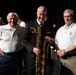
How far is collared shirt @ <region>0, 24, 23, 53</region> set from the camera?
3256mm

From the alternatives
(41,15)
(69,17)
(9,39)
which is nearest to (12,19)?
(9,39)

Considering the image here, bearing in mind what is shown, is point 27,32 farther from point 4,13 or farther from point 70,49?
point 4,13

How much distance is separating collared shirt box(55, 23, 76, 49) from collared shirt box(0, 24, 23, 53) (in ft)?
2.08

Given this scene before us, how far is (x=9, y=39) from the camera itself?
3.25 meters

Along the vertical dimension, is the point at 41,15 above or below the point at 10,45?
above

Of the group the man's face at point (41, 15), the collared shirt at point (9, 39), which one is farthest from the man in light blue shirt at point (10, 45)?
the man's face at point (41, 15)

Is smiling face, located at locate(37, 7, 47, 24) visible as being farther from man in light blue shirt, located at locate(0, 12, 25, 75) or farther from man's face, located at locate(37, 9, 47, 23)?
man in light blue shirt, located at locate(0, 12, 25, 75)

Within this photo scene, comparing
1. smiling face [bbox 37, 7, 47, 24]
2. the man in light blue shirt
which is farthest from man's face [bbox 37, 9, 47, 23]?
the man in light blue shirt

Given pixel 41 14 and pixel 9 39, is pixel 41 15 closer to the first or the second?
pixel 41 14

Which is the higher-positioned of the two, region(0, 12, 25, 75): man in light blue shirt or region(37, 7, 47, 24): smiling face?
region(37, 7, 47, 24): smiling face

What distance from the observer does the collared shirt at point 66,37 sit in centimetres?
276

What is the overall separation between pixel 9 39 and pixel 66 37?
32.5 inches

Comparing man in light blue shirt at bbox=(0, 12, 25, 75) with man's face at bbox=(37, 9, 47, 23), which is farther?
man in light blue shirt at bbox=(0, 12, 25, 75)

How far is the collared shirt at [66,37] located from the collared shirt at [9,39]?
2.08 ft
